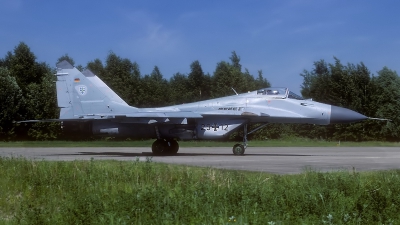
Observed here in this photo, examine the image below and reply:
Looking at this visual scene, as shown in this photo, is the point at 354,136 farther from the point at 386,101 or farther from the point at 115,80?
the point at 115,80

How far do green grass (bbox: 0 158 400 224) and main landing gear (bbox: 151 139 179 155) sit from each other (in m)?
10.4

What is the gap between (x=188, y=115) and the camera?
21125mm

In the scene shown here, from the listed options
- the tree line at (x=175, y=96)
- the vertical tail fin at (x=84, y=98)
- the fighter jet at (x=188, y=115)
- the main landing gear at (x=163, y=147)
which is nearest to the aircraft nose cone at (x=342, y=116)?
the fighter jet at (x=188, y=115)

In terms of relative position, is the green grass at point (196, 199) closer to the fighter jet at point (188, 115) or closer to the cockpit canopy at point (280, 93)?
the fighter jet at point (188, 115)

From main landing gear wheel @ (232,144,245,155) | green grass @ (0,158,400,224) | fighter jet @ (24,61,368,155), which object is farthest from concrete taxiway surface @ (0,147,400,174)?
green grass @ (0,158,400,224)

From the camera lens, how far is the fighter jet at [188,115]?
70.4 ft

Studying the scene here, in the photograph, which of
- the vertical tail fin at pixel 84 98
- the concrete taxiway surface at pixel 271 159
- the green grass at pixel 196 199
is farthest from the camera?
the vertical tail fin at pixel 84 98

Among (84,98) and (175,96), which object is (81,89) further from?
(175,96)

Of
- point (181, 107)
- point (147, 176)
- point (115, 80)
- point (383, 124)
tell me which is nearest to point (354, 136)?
point (383, 124)

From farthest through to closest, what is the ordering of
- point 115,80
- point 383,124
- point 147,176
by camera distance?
1. point 115,80
2. point 383,124
3. point 147,176

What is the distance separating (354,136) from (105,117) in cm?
3049

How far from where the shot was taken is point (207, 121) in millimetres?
21641

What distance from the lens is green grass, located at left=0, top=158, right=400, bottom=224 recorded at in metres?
7.42

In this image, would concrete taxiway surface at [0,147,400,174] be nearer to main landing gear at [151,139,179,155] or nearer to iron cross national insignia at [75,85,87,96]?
main landing gear at [151,139,179,155]
